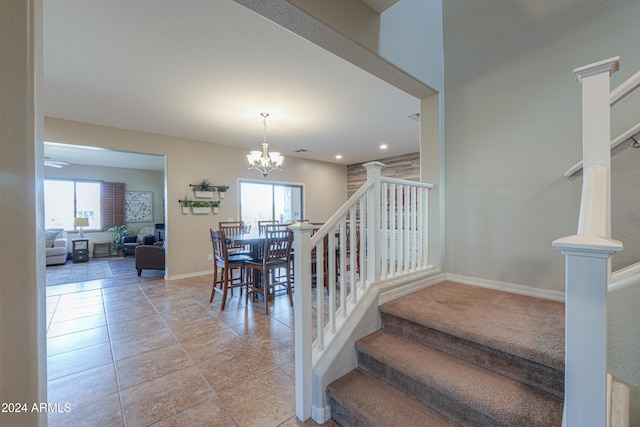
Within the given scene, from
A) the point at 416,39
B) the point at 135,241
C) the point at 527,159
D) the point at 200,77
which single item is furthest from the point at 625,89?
the point at 135,241

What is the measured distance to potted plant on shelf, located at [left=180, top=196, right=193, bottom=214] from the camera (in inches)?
195

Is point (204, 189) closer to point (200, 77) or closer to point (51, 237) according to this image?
point (200, 77)

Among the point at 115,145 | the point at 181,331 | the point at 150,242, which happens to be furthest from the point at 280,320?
the point at 150,242

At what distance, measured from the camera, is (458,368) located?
4.83 ft

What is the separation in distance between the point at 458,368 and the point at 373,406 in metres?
0.54

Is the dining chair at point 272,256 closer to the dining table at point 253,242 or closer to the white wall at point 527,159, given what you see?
the dining table at point 253,242

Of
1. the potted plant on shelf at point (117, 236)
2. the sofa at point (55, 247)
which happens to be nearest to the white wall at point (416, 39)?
the sofa at point (55, 247)

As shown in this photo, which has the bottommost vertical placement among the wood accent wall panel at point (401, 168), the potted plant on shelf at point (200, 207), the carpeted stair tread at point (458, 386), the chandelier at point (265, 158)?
the carpeted stair tread at point (458, 386)

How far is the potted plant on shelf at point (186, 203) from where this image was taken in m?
4.96

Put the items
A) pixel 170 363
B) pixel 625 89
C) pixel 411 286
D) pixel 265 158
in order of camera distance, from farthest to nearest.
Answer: pixel 265 158, pixel 411 286, pixel 170 363, pixel 625 89

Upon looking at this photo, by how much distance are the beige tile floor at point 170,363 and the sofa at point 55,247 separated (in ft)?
12.2

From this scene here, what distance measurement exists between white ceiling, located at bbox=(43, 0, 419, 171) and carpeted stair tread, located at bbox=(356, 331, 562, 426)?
2.53m

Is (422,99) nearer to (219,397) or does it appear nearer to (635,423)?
(635,423)

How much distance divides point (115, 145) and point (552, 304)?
6.02 m
